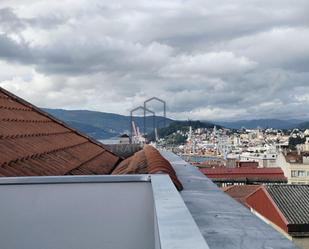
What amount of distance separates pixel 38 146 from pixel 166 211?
3122 millimetres

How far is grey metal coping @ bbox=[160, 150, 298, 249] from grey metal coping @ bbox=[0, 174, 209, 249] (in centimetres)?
28

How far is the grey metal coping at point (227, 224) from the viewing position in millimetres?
2211

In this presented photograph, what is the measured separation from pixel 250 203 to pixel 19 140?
27.3 meters

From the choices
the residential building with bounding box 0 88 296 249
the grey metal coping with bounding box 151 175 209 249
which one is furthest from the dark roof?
the grey metal coping with bounding box 151 175 209 249

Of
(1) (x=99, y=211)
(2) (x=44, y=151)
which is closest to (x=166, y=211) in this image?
(1) (x=99, y=211)

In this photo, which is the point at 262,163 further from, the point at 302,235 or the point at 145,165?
the point at 145,165

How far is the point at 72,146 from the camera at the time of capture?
239 inches

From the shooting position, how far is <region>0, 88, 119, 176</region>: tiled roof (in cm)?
402

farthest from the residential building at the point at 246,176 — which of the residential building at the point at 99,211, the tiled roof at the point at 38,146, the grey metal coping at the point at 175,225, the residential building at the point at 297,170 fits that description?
the grey metal coping at the point at 175,225

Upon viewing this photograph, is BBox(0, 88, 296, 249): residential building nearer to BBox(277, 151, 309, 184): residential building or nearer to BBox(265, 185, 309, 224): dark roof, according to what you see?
BBox(265, 185, 309, 224): dark roof

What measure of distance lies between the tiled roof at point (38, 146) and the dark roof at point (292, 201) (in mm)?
15131

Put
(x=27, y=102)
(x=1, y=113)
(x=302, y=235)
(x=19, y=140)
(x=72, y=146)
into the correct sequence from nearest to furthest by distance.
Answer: (x=19, y=140) → (x=1, y=113) → (x=72, y=146) → (x=27, y=102) → (x=302, y=235)

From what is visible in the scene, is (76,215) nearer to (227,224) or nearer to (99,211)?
(99,211)

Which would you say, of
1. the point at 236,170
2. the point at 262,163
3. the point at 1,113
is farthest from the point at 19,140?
the point at 262,163
